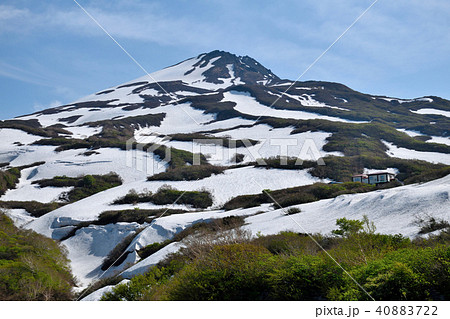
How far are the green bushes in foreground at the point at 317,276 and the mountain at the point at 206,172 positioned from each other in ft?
12.2

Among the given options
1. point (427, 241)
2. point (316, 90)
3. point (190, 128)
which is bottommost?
point (427, 241)

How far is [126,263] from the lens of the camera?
14.2 meters

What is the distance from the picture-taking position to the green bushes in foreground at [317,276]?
15.3ft

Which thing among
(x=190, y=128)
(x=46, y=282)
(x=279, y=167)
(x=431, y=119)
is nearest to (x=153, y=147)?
(x=279, y=167)

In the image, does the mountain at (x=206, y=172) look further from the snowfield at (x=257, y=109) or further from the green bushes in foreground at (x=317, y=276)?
the green bushes in foreground at (x=317, y=276)

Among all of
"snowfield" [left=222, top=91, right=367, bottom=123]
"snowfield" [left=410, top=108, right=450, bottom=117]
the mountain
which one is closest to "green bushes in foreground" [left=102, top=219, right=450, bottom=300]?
the mountain

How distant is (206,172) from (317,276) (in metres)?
24.9

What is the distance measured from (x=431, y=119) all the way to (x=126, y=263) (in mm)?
71606

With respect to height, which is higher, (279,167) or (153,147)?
(153,147)

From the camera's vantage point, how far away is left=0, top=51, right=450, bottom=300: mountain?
47.5 ft

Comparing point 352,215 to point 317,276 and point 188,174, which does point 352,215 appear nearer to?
point 317,276

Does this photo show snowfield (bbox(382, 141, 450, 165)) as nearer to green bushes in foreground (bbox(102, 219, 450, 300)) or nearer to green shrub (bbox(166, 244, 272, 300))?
green bushes in foreground (bbox(102, 219, 450, 300))

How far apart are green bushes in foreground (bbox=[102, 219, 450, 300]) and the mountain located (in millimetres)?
3708
